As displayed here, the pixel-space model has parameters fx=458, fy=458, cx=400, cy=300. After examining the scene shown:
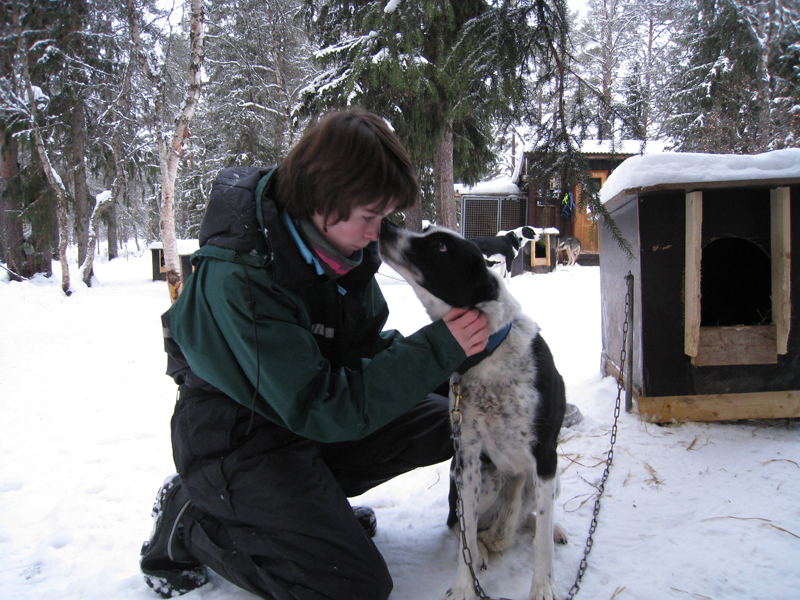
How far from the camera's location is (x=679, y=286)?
2.66m

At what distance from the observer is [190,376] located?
1.63 meters

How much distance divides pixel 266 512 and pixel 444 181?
7.45 metres

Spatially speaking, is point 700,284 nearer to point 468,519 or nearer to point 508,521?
point 508,521

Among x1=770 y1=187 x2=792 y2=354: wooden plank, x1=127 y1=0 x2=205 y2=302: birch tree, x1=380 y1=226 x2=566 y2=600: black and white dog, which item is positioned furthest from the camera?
x1=127 y1=0 x2=205 y2=302: birch tree

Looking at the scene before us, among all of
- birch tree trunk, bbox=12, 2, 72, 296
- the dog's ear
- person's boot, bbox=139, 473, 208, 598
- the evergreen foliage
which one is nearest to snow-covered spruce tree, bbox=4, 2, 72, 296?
birch tree trunk, bbox=12, 2, 72, 296

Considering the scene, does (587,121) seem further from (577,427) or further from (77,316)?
(77,316)

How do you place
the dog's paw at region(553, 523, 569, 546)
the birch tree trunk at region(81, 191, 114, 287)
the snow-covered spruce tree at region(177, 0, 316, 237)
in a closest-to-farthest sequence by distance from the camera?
the dog's paw at region(553, 523, 569, 546) < the birch tree trunk at region(81, 191, 114, 287) < the snow-covered spruce tree at region(177, 0, 316, 237)

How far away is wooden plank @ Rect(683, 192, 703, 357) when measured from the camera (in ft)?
8.21

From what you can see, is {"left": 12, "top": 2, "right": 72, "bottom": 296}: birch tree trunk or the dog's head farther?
{"left": 12, "top": 2, "right": 72, "bottom": 296}: birch tree trunk

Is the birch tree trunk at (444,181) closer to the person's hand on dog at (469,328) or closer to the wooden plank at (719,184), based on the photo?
the wooden plank at (719,184)

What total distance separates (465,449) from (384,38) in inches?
265

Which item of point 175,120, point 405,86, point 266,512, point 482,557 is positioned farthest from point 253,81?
point 482,557

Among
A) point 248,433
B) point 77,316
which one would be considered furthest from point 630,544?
point 77,316

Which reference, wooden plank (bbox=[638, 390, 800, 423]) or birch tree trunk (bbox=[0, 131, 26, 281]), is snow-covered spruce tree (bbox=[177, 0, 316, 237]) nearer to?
birch tree trunk (bbox=[0, 131, 26, 281])
